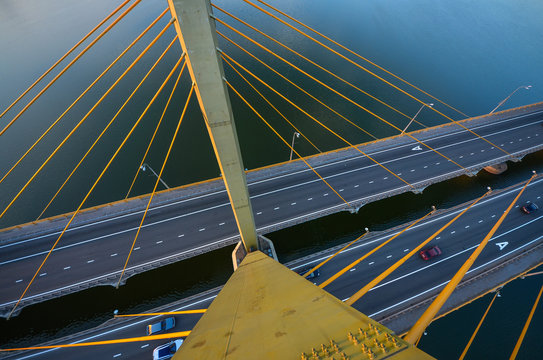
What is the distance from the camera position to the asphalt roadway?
1997cm

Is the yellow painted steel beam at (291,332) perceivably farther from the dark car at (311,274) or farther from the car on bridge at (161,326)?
the car on bridge at (161,326)

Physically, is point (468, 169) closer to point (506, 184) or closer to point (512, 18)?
point (506, 184)

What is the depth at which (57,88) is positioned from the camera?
43.8 meters

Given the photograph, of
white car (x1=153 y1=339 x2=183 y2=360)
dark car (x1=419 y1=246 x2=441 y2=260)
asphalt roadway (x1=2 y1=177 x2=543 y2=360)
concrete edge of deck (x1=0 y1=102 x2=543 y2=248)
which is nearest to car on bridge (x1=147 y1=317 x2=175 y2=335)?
asphalt roadway (x1=2 y1=177 x2=543 y2=360)

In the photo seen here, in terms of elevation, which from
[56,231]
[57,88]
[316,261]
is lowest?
[316,261]

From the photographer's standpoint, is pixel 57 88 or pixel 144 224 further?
pixel 57 88

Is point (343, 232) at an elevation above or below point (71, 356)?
above

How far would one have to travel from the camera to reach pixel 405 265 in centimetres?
2434

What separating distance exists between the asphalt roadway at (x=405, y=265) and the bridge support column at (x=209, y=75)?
16.7 meters

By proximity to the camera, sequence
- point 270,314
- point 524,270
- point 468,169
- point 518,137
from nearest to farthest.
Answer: point 270,314, point 524,270, point 468,169, point 518,137

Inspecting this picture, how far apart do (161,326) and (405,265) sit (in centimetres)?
2557

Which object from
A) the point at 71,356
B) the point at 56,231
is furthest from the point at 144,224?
the point at 71,356

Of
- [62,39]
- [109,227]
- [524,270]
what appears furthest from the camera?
[62,39]

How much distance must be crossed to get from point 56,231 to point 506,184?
62.1 meters
